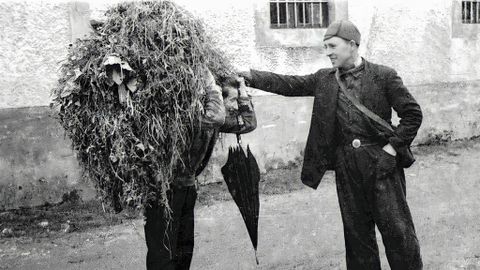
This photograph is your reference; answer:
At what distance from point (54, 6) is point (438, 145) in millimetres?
7197

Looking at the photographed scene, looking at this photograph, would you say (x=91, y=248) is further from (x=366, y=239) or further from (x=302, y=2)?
(x=302, y=2)

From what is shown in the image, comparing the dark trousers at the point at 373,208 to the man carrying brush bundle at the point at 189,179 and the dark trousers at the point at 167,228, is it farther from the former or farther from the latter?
the dark trousers at the point at 167,228

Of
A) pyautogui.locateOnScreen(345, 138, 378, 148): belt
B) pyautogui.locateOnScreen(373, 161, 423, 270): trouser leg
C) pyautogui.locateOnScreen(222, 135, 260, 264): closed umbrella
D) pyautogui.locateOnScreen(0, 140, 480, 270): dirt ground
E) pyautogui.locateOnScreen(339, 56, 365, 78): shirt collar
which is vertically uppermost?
pyautogui.locateOnScreen(339, 56, 365, 78): shirt collar

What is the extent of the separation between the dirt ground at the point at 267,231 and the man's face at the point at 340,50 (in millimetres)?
1957

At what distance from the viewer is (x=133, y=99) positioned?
3150 millimetres

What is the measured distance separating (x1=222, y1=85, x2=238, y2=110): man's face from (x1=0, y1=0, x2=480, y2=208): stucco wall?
2.69 metres

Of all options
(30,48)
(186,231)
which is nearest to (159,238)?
(186,231)

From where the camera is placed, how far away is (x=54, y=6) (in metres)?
7.09

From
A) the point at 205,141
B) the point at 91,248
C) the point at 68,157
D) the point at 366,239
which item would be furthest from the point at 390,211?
the point at 68,157

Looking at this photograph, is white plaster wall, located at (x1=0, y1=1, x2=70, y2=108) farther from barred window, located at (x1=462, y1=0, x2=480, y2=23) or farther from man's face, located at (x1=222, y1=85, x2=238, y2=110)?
barred window, located at (x1=462, y1=0, x2=480, y2=23)

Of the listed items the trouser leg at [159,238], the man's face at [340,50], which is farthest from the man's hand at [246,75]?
the trouser leg at [159,238]

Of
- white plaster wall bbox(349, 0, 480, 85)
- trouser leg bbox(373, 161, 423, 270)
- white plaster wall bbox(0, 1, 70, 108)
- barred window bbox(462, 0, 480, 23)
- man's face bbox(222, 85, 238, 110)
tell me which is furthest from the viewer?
barred window bbox(462, 0, 480, 23)

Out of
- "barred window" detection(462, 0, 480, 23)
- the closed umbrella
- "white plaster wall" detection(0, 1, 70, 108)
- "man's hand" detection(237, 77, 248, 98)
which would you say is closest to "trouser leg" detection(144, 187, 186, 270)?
the closed umbrella

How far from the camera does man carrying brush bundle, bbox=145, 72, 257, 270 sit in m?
3.44
